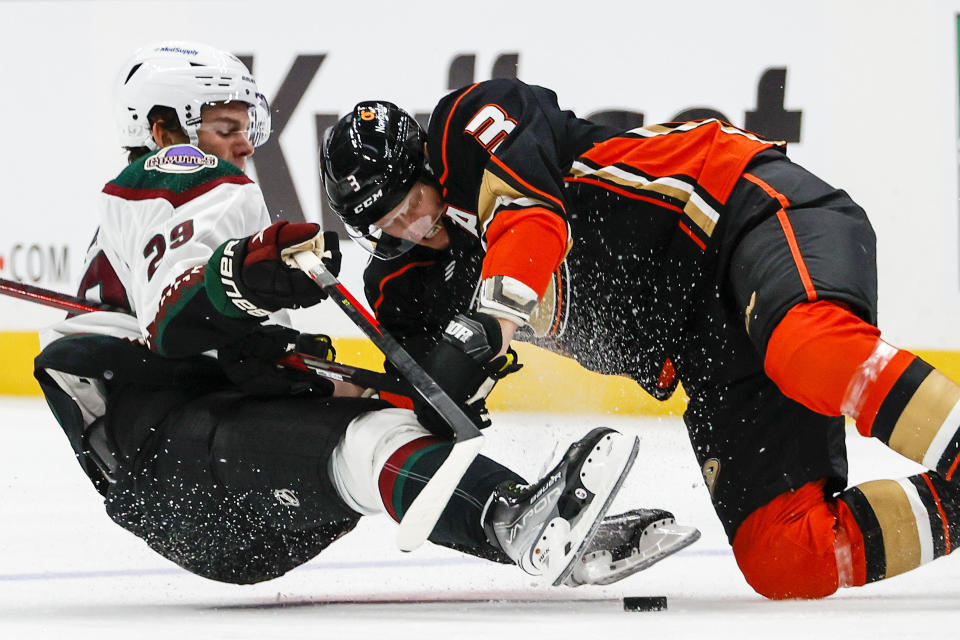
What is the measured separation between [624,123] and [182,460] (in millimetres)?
3214

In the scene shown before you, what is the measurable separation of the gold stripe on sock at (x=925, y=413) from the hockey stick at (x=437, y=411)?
24.3 inches

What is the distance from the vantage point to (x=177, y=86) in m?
2.57

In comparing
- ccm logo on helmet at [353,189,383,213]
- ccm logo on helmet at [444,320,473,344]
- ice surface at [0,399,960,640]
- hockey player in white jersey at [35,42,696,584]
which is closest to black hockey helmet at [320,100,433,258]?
ccm logo on helmet at [353,189,383,213]

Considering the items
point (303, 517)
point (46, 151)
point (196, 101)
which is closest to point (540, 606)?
point (303, 517)

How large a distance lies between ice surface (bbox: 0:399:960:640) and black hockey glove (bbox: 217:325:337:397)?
1.26 feet

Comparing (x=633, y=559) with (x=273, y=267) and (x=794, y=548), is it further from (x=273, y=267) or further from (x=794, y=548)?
(x=273, y=267)

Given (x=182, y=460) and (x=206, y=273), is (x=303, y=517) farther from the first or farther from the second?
(x=206, y=273)

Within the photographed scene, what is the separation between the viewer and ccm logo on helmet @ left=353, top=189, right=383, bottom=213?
7.41ft

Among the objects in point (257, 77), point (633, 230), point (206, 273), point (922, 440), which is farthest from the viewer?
point (257, 77)

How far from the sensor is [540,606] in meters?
2.13

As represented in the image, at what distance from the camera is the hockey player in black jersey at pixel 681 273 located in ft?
6.61

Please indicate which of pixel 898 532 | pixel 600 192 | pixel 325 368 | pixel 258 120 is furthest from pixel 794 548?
pixel 258 120

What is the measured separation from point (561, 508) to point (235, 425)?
0.61m

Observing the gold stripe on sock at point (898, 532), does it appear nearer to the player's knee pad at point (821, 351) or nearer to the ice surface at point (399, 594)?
the ice surface at point (399, 594)
